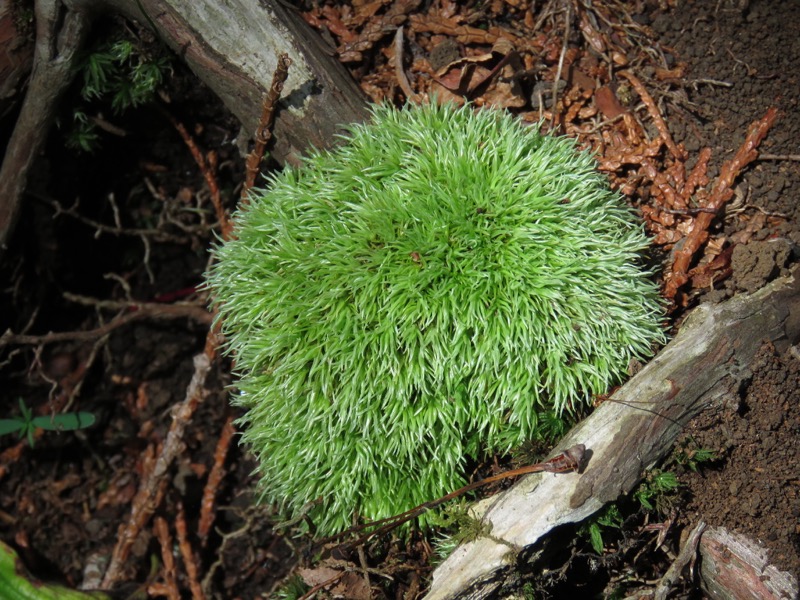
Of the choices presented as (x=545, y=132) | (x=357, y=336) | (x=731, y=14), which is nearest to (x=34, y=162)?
(x=357, y=336)

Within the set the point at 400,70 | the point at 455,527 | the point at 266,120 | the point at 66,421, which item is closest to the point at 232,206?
the point at 266,120

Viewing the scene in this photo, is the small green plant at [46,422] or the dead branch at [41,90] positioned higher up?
the dead branch at [41,90]

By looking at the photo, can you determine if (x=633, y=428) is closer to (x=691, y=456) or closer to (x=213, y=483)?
(x=691, y=456)

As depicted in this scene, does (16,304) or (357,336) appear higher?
(16,304)

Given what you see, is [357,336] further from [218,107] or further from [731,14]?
[731,14]

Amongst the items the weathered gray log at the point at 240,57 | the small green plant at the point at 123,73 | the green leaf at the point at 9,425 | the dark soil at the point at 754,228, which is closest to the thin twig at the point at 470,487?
the dark soil at the point at 754,228

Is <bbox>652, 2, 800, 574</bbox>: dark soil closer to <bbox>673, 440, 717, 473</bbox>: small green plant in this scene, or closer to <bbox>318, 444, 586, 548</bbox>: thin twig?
<bbox>673, 440, 717, 473</bbox>: small green plant

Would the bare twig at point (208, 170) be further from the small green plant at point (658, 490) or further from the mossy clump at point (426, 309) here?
the small green plant at point (658, 490)
